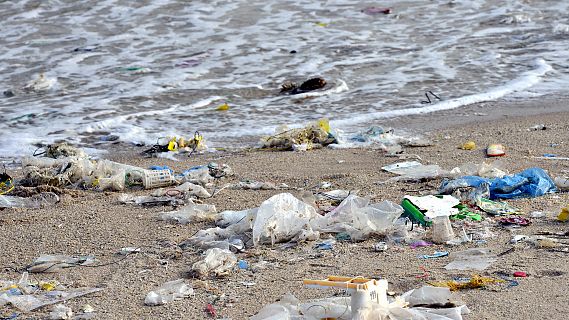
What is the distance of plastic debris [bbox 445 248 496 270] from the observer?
4.02 meters

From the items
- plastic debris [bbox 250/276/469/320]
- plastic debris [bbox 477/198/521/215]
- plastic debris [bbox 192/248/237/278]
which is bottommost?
plastic debris [bbox 477/198/521/215]

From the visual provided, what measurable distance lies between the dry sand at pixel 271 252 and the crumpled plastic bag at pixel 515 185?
82mm

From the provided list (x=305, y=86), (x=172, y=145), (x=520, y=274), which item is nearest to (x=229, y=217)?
(x=520, y=274)

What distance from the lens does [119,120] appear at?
8453 mm

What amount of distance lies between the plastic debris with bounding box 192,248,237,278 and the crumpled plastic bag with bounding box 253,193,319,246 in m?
0.29

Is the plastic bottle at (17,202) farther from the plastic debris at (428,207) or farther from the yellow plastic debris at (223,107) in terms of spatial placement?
the yellow plastic debris at (223,107)

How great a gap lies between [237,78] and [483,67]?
2815mm

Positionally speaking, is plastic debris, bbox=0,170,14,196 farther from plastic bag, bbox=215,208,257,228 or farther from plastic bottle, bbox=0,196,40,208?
plastic bag, bbox=215,208,257,228

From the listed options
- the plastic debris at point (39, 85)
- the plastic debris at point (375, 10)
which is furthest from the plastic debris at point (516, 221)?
the plastic debris at point (375, 10)

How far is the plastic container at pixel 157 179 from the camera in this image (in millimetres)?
5996

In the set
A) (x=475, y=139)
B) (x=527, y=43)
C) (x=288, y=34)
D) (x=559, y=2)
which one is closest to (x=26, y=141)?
(x=475, y=139)

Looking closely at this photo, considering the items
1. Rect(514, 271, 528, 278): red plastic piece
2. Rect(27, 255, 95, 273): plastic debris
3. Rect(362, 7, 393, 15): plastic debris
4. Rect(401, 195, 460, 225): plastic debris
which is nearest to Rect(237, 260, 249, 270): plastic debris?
Rect(27, 255, 95, 273): plastic debris

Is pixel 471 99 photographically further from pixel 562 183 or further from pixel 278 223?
pixel 278 223

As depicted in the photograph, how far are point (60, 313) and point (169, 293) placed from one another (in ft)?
1.57
